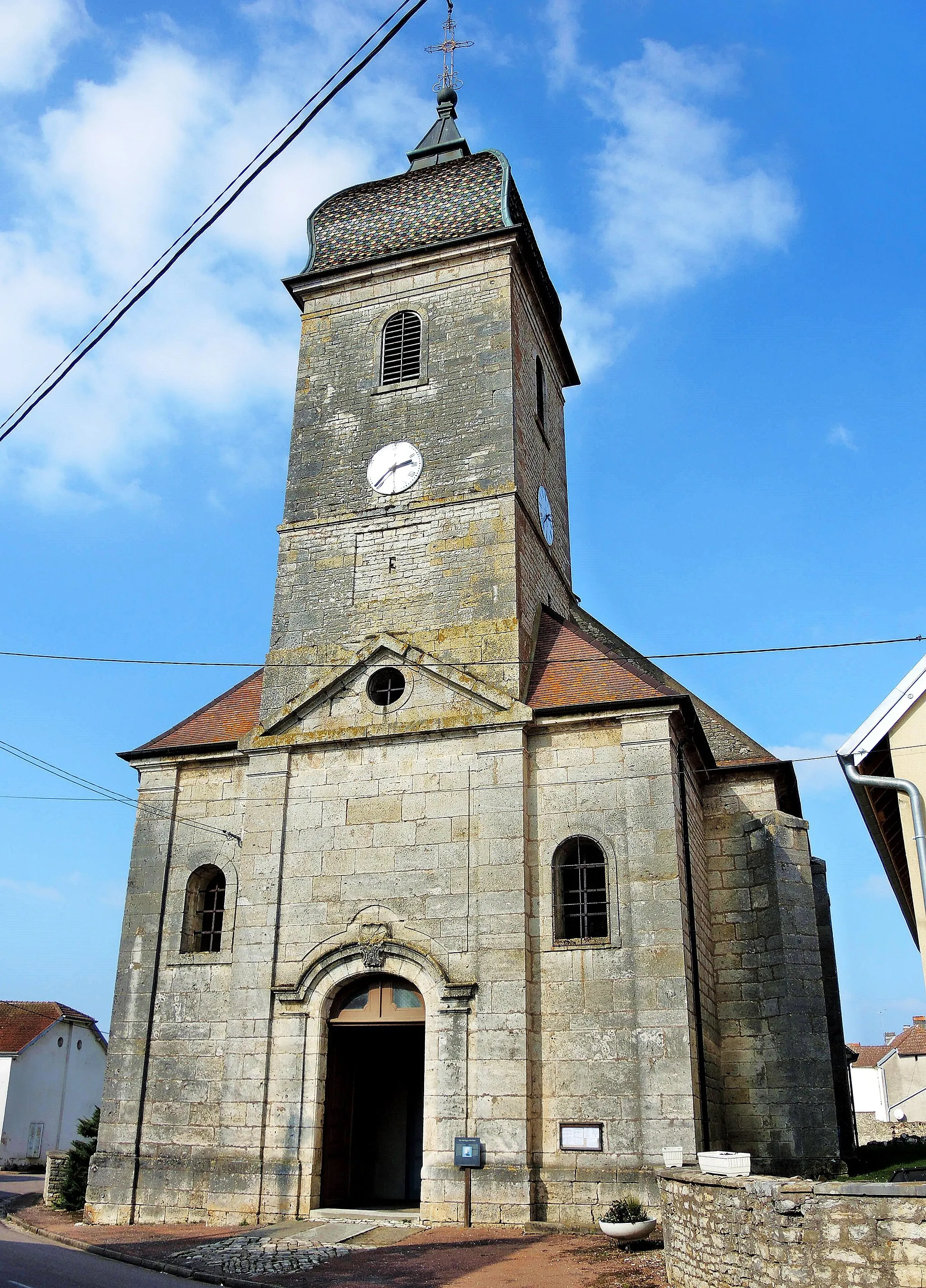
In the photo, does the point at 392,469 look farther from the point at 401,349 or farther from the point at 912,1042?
the point at 912,1042

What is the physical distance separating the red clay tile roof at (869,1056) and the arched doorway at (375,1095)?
41.0 metres

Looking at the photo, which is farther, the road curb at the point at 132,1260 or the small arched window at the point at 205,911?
the small arched window at the point at 205,911

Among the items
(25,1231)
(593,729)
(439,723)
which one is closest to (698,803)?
(593,729)

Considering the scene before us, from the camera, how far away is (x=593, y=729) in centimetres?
1577

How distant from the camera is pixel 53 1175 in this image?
61.0 feet

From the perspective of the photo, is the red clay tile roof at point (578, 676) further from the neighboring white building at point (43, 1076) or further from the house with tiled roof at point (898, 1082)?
the house with tiled roof at point (898, 1082)

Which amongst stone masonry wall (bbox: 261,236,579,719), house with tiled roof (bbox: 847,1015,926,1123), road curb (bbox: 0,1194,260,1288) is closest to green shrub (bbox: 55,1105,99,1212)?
road curb (bbox: 0,1194,260,1288)

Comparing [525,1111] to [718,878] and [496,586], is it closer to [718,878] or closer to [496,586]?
[718,878]

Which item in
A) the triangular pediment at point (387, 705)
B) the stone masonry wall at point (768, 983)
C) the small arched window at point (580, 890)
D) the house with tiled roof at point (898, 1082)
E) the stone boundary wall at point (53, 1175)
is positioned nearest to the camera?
the small arched window at point (580, 890)

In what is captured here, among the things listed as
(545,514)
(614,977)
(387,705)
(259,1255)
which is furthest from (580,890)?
(545,514)

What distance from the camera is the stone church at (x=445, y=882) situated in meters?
14.2

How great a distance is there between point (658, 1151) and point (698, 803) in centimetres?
596

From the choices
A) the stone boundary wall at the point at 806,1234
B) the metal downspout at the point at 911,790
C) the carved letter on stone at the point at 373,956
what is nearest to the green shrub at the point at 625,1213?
the stone boundary wall at the point at 806,1234

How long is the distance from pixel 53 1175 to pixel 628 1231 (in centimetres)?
1127
